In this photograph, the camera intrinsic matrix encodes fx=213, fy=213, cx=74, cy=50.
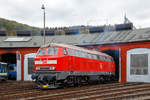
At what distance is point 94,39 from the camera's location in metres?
28.9

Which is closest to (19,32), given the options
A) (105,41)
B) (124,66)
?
(105,41)

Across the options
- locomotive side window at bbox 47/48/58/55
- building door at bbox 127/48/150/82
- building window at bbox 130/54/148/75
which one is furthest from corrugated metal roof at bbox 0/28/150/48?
locomotive side window at bbox 47/48/58/55

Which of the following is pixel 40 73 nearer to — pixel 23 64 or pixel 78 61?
pixel 78 61

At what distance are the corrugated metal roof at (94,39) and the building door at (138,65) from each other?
4.81ft

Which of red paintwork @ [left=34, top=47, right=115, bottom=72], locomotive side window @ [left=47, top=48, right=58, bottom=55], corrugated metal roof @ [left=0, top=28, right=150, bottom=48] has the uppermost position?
corrugated metal roof @ [left=0, top=28, right=150, bottom=48]

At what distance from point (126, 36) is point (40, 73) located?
1462 cm

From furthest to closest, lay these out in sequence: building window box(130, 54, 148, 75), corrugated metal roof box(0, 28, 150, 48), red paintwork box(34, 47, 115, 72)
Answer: corrugated metal roof box(0, 28, 150, 48) < building window box(130, 54, 148, 75) < red paintwork box(34, 47, 115, 72)

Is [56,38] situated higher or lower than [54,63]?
higher

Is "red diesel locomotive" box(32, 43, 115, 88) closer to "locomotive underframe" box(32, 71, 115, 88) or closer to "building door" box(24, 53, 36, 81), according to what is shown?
"locomotive underframe" box(32, 71, 115, 88)

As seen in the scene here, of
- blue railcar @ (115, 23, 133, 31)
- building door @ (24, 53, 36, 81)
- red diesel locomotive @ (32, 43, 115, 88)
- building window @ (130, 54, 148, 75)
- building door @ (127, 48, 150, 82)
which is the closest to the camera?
red diesel locomotive @ (32, 43, 115, 88)

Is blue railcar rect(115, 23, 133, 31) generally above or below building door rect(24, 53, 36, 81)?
above

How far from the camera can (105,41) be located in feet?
88.4

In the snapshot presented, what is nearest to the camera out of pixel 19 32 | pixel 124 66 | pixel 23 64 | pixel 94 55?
pixel 94 55

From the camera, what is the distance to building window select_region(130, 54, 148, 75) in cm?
2361
